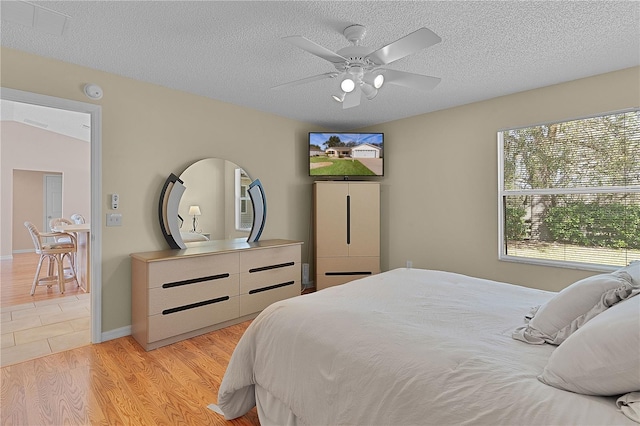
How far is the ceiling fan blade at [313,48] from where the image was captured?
5.73 ft

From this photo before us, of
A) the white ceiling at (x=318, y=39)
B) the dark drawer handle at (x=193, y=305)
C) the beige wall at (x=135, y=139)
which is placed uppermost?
the white ceiling at (x=318, y=39)

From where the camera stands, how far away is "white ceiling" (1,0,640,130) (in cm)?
195

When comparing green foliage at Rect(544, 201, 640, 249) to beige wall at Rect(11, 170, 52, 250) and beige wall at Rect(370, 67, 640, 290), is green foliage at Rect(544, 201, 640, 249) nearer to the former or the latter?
beige wall at Rect(370, 67, 640, 290)

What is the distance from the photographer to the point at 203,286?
3111 mm

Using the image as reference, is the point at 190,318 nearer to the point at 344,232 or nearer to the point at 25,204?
the point at 344,232

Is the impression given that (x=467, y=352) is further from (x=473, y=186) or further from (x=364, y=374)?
(x=473, y=186)

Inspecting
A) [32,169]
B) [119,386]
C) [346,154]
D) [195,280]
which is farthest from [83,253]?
[32,169]

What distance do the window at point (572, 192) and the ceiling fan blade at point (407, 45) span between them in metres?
2.24

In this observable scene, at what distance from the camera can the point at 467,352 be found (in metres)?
1.23

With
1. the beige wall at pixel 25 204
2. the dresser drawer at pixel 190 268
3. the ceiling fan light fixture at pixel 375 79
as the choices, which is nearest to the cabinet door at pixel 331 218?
the dresser drawer at pixel 190 268

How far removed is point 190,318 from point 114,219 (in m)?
1.14

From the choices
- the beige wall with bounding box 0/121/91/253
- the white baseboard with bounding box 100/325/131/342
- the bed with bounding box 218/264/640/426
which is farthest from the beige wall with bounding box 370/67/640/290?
the beige wall with bounding box 0/121/91/253

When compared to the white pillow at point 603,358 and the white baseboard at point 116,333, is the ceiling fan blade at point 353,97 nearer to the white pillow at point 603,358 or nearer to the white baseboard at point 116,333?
the white pillow at point 603,358

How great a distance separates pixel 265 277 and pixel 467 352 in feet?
8.86
